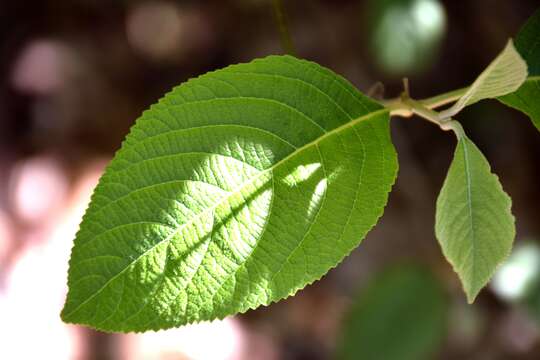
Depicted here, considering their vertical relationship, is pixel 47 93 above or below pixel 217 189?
above

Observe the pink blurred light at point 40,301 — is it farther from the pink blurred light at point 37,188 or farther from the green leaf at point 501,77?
the green leaf at point 501,77

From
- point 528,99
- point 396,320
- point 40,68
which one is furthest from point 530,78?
point 40,68

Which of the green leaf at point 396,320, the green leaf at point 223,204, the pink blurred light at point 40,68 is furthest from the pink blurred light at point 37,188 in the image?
the green leaf at point 223,204

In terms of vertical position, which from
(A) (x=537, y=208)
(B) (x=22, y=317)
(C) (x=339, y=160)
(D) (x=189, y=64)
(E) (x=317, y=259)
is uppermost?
(D) (x=189, y=64)

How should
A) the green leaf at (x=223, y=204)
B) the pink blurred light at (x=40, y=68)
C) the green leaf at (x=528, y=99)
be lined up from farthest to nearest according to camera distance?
the pink blurred light at (x=40, y=68) → the green leaf at (x=528, y=99) → the green leaf at (x=223, y=204)

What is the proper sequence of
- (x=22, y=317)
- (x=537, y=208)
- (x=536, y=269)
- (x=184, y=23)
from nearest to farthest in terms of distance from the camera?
(x=536, y=269)
(x=22, y=317)
(x=537, y=208)
(x=184, y=23)

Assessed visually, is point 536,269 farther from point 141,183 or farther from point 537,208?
point 141,183

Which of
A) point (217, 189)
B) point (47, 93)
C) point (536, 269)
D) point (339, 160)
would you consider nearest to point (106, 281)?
point (217, 189)

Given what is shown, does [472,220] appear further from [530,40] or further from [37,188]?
[37,188]
